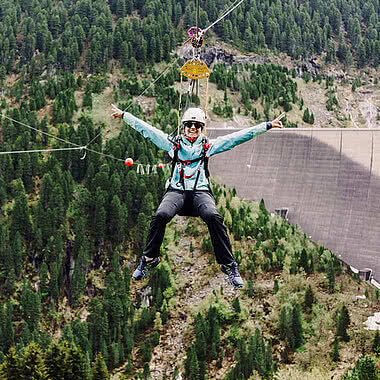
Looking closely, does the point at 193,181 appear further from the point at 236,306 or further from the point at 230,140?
the point at 236,306

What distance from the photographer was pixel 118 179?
3450 inches

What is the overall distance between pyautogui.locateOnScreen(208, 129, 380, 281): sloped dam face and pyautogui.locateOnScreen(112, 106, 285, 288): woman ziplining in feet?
177

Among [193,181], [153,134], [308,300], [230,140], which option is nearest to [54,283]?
[308,300]

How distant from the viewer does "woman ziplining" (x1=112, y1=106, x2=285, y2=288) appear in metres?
14.3

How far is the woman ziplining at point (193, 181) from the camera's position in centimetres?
1430

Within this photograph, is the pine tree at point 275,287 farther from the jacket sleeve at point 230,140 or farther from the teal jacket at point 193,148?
the jacket sleeve at point 230,140

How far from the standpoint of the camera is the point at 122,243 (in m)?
86.7

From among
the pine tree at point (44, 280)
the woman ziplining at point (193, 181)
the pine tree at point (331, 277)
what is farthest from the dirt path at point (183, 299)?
the woman ziplining at point (193, 181)

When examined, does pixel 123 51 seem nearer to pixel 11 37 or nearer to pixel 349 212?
pixel 11 37

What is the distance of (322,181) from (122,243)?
2796 centimetres

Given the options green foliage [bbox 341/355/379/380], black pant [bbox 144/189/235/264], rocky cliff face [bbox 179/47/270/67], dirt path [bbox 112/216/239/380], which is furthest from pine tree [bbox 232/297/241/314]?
rocky cliff face [bbox 179/47/270/67]

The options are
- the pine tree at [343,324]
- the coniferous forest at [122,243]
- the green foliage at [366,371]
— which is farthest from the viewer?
the coniferous forest at [122,243]

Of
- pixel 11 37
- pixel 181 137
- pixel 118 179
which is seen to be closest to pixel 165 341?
pixel 118 179

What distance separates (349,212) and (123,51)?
67.0m
